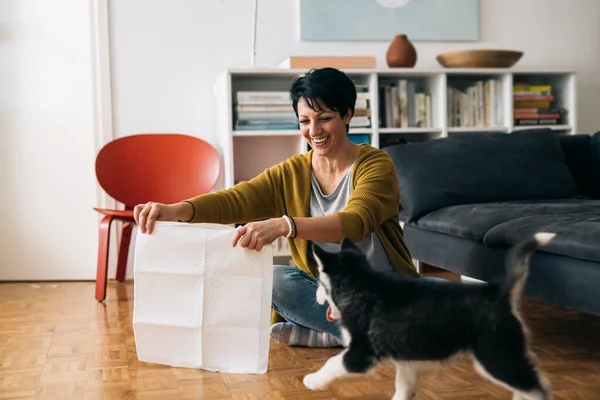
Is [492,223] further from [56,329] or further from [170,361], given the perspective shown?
[56,329]

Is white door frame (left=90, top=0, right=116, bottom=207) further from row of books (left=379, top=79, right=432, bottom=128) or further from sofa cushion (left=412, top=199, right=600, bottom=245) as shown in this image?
sofa cushion (left=412, top=199, right=600, bottom=245)

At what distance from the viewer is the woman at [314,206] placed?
67.1 inches

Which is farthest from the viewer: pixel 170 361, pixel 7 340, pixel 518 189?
pixel 518 189

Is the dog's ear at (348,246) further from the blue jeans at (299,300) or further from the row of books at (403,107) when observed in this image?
the row of books at (403,107)

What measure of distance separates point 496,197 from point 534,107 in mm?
→ 1145

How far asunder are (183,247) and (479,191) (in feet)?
4.46

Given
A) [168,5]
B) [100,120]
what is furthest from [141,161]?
[168,5]

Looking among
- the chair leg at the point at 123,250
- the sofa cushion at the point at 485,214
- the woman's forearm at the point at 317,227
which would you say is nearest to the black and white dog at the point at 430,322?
the woman's forearm at the point at 317,227

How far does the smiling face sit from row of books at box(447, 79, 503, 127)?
1.86m

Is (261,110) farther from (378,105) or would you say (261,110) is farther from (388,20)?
(388,20)

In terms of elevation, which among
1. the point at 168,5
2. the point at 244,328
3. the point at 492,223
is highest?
the point at 168,5

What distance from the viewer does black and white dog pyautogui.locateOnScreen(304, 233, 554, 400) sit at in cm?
130

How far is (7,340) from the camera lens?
245cm

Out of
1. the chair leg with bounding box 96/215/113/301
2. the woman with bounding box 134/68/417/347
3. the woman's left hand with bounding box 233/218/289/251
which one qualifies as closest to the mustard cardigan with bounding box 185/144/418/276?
the woman with bounding box 134/68/417/347
